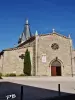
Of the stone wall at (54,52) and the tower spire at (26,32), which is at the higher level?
the tower spire at (26,32)

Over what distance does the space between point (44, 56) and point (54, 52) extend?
99.2 inches

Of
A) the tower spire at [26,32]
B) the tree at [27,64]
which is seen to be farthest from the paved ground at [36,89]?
the tower spire at [26,32]

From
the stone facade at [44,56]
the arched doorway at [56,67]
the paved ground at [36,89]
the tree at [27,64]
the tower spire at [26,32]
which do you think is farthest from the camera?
the tower spire at [26,32]

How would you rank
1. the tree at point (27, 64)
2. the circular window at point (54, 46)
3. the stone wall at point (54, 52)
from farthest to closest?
the circular window at point (54, 46)
the stone wall at point (54, 52)
the tree at point (27, 64)

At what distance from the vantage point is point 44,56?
1423 inches

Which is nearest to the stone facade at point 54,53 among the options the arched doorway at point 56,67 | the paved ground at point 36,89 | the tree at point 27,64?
the arched doorway at point 56,67

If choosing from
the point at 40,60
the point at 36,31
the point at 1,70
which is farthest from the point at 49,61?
the point at 1,70

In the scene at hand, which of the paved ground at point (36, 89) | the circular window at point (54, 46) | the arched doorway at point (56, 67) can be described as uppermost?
the circular window at point (54, 46)

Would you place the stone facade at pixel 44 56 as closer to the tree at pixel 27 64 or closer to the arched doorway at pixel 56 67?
the arched doorway at pixel 56 67

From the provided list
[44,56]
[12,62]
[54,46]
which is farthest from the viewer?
[54,46]

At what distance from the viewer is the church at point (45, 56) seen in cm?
3404

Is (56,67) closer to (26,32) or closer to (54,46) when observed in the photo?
(54,46)

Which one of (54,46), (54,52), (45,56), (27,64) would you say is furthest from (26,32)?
(27,64)

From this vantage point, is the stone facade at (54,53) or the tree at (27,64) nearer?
the tree at (27,64)
